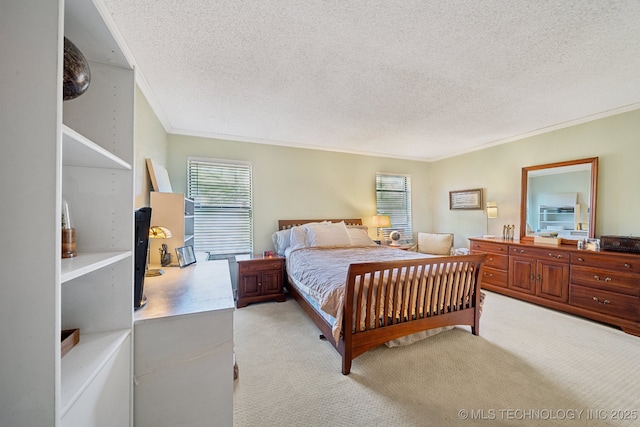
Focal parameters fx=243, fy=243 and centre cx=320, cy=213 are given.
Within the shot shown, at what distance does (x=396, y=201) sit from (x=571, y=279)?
9.58 feet

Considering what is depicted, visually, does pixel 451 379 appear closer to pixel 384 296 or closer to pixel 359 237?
pixel 384 296

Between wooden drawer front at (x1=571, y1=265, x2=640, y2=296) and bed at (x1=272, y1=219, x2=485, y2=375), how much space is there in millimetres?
1480

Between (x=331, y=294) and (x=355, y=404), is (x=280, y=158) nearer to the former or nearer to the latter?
(x=331, y=294)

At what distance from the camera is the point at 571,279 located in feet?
9.86

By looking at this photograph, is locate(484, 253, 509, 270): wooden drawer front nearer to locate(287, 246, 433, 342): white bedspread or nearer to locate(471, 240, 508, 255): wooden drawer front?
locate(471, 240, 508, 255): wooden drawer front

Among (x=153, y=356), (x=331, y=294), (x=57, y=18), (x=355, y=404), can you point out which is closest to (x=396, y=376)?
(x=355, y=404)

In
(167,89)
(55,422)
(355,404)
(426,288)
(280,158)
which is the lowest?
(355,404)

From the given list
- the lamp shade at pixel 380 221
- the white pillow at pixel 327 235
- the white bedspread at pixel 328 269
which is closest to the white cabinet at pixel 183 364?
the white bedspread at pixel 328 269

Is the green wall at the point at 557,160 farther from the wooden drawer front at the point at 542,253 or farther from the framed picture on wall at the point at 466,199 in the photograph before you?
the wooden drawer front at the point at 542,253

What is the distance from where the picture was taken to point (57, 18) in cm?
63

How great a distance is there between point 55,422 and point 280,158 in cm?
394

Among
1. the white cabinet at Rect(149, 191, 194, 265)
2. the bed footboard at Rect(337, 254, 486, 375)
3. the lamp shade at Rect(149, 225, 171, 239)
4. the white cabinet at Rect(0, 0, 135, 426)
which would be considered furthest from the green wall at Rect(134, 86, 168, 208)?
the bed footboard at Rect(337, 254, 486, 375)

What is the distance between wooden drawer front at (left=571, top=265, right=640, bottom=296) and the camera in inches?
101

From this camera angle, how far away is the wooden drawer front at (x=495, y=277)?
3738mm
